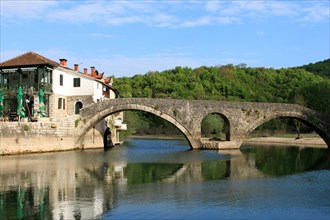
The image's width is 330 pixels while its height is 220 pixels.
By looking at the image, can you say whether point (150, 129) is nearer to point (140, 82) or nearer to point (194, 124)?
point (140, 82)

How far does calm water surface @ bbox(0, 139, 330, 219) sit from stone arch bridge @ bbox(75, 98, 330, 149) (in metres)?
10.1

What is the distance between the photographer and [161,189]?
20516mm

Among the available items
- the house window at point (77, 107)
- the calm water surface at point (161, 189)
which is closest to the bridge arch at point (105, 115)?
the house window at point (77, 107)

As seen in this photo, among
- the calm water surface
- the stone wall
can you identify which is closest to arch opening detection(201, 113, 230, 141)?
the stone wall

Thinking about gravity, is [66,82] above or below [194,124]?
above

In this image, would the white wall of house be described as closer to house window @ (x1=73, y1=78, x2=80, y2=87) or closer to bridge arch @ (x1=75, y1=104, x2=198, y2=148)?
house window @ (x1=73, y1=78, x2=80, y2=87)

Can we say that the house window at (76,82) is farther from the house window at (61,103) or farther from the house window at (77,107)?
the house window at (61,103)

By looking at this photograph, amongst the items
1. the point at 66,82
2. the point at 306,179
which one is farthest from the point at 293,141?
the point at 306,179

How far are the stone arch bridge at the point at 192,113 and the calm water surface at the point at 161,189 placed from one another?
10.1m

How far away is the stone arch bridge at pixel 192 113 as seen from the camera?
1671 inches

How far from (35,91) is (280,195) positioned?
2814 cm

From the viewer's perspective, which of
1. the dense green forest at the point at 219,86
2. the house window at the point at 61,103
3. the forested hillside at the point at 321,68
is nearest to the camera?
the house window at the point at 61,103

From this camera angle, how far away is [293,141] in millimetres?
61469

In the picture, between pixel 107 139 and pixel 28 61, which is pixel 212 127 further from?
pixel 28 61
